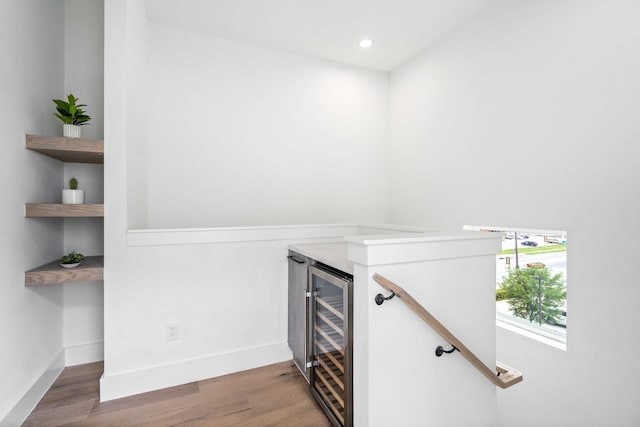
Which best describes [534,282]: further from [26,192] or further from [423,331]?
[26,192]

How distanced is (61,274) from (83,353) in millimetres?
928

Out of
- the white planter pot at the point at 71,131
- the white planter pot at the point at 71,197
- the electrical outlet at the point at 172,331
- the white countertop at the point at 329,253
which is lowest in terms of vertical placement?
the electrical outlet at the point at 172,331

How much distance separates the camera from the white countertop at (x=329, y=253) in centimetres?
164

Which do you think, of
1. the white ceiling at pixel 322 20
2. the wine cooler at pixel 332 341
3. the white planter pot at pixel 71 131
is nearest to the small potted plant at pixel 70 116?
the white planter pot at pixel 71 131

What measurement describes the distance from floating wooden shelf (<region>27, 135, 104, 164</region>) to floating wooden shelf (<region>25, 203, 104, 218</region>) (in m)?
→ 0.33

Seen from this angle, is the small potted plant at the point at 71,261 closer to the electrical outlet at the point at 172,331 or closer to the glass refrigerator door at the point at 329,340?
the electrical outlet at the point at 172,331

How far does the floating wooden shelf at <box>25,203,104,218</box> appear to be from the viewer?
5.76 ft

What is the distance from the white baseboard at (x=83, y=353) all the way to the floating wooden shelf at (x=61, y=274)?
2.47ft

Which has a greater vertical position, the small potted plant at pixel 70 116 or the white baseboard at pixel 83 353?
the small potted plant at pixel 70 116

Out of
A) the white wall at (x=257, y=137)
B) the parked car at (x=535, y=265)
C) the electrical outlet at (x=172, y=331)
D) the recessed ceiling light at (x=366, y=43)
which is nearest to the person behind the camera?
the electrical outlet at (x=172, y=331)

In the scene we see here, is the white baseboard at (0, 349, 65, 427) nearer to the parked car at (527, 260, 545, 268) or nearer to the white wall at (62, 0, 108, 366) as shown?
the white wall at (62, 0, 108, 366)

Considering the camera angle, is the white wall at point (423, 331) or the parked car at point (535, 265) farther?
the parked car at point (535, 265)

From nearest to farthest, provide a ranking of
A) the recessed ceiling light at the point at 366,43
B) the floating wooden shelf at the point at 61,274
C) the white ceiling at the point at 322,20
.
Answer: the floating wooden shelf at the point at 61,274, the white ceiling at the point at 322,20, the recessed ceiling light at the point at 366,43

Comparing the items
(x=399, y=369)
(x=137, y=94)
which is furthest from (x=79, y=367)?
(x=399, y=369)
